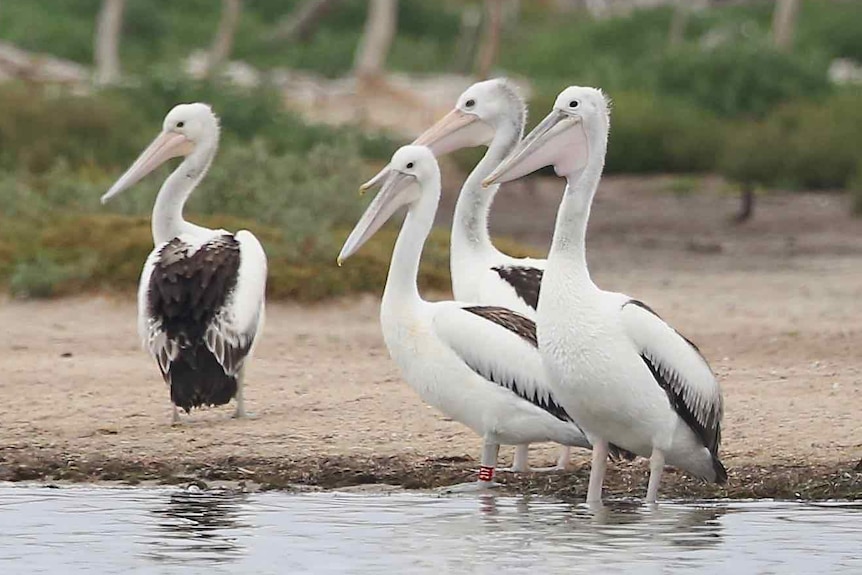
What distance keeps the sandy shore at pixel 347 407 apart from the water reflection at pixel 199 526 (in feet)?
1.09

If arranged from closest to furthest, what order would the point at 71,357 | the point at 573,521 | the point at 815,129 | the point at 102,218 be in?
the point at 573,521 → the point at 71,357 → the point at 102,218 → the point at 815,129

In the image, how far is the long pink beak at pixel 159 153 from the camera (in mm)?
10508

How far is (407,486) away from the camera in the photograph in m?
7.79

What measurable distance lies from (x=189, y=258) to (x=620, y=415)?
2.70 m

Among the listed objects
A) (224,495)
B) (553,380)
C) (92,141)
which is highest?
A: (92,141)

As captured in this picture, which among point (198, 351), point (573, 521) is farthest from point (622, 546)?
point (198, 351)

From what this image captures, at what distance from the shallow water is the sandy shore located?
0.31 meters

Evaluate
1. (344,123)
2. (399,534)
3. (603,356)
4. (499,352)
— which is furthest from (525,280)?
(344,123)

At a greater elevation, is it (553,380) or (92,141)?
(92,141)

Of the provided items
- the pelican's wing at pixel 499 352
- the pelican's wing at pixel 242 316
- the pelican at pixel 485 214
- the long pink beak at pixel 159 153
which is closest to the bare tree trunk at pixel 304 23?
the long pink beak at pixel 159 153

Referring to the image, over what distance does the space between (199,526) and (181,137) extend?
3857mm

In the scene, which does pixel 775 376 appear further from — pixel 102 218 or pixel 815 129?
pixel 815 129

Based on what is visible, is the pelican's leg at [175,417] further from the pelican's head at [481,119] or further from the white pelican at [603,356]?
the white pelican at [603,356]

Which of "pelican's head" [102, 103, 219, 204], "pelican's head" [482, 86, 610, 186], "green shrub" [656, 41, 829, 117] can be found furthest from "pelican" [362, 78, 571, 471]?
"green shrub" [656, 41, 829, 117]
